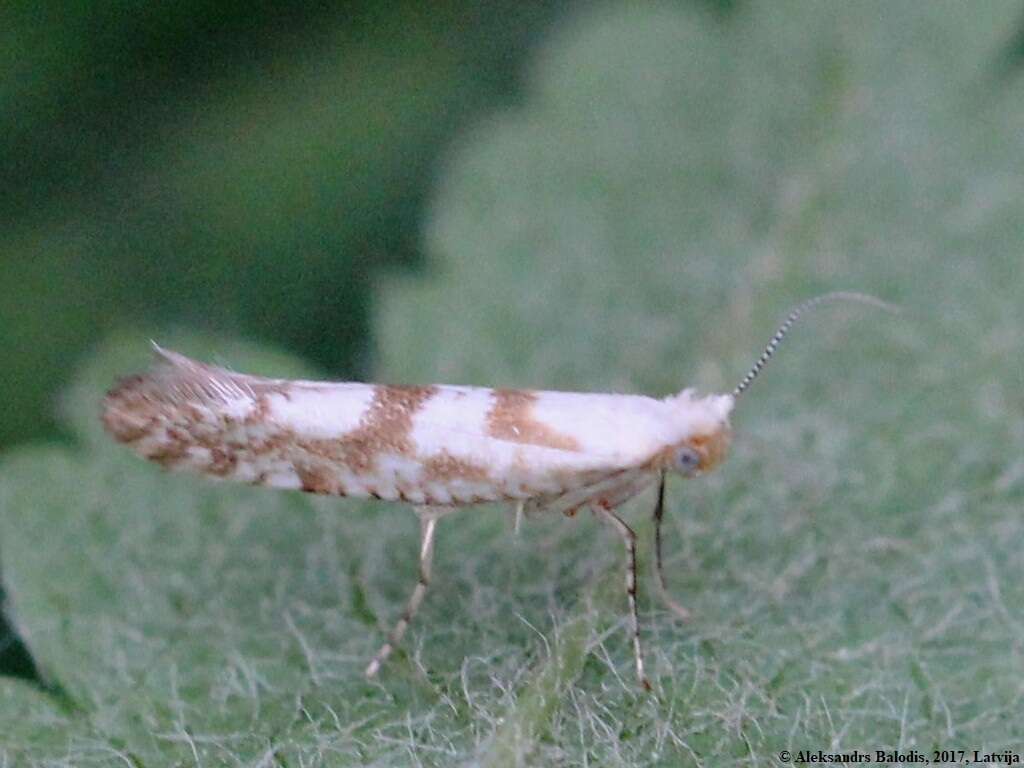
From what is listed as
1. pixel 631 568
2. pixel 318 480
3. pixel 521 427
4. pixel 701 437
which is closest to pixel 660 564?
pixel 631 568

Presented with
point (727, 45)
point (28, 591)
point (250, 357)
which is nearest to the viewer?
point (28, 591)

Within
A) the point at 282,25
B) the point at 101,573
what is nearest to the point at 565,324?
the point at 101,573

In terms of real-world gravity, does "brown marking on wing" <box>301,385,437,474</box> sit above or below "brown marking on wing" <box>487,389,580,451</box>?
below

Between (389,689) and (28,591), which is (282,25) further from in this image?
(389,689)

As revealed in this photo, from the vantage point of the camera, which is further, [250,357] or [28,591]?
[250,357]

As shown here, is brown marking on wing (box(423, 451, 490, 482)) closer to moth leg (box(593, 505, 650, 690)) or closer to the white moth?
the white moth

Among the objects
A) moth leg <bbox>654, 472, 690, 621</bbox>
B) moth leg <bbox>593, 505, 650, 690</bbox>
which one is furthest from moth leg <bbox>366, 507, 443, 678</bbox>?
moth leg <bbox>654, 472, 690, 621</bbox>

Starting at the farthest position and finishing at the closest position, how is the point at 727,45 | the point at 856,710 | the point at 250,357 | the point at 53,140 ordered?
the point at 53,140
the point at 727,45
the point at 250,357
the point at 856,710

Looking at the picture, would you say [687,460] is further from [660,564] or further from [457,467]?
[457,467]
